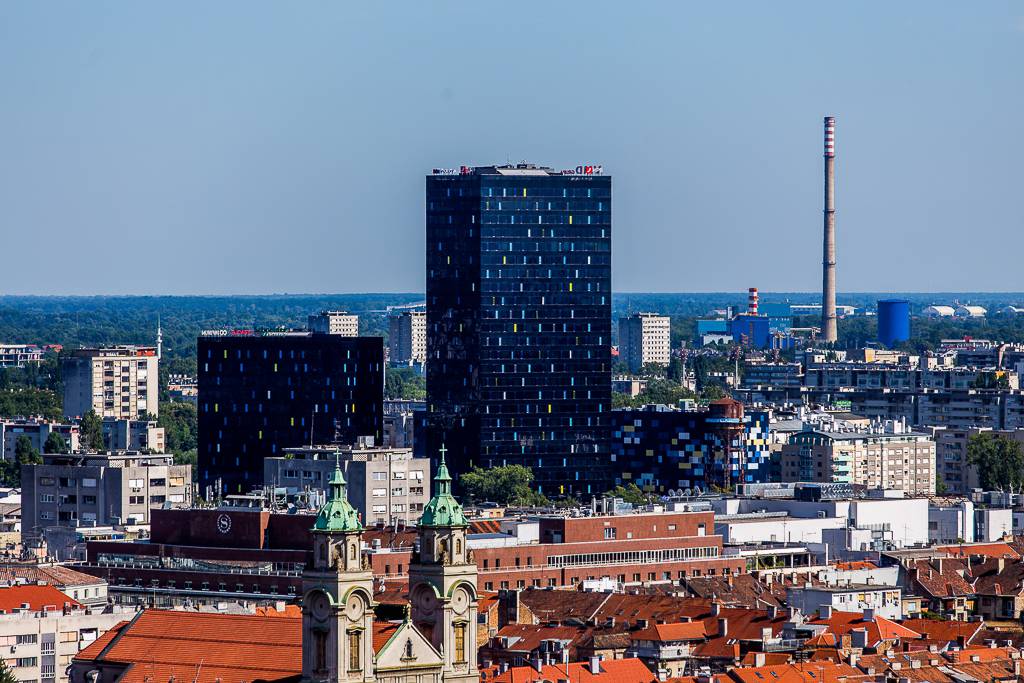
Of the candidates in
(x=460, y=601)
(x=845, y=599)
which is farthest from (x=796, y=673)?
(x=845, y=599)

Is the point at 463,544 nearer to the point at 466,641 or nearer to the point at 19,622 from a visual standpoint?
the point at 466,641

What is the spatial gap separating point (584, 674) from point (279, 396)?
95213mm

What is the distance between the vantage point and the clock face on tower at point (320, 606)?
79.8m

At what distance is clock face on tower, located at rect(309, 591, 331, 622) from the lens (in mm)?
79812

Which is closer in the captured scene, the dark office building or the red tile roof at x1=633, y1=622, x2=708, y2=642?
the red tile roof at x1=633, y1=622, x2=708, y2=642

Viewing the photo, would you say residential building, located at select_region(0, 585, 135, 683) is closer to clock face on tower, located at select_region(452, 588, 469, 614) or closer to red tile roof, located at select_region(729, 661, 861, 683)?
red tile roof, located at select_region(729, 661, 861, 683)

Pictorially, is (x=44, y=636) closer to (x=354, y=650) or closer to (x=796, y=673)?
(x=796, y=673)

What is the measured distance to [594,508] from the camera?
14625 centimetres

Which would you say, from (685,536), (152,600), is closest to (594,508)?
(685,536)

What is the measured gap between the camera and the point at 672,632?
107500 mm

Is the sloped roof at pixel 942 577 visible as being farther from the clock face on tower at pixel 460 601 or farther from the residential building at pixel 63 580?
the clock face on tower at pixel 460 601

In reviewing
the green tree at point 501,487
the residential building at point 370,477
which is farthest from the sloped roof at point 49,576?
the green tree at point 501,487

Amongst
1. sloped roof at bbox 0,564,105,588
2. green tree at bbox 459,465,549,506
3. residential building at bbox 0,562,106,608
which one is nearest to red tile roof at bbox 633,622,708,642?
residential building at bbox 0,562,106,608

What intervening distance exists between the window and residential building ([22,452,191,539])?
7617cm
